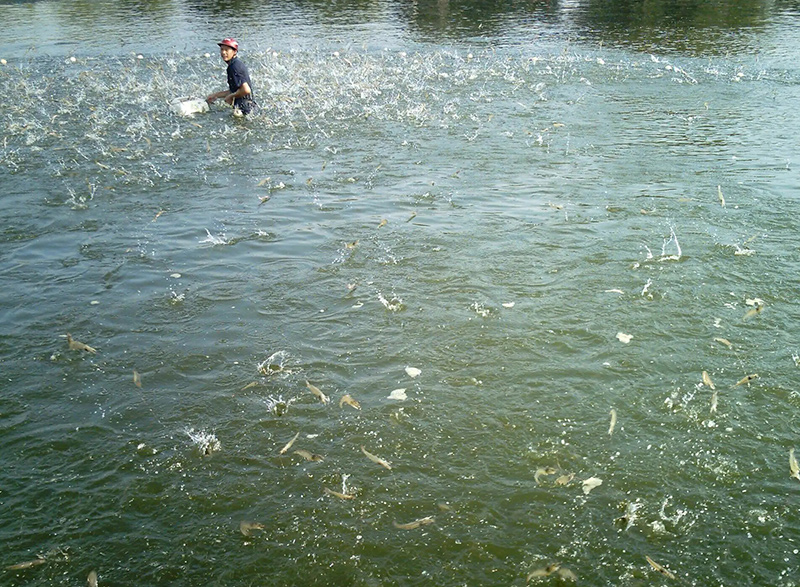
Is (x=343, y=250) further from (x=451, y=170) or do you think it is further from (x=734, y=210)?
(x=734, y=210)

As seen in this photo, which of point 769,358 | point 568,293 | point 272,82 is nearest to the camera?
point 769,358

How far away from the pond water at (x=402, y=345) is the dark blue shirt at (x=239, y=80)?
611mm

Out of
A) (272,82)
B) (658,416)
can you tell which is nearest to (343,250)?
(658,416)

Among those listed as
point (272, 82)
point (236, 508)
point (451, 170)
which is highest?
point (272, 82)

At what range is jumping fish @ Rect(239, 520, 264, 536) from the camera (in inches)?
177

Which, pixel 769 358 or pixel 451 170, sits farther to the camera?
pixel 451 170

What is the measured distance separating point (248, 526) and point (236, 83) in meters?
11.9

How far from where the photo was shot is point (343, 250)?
28.3ft

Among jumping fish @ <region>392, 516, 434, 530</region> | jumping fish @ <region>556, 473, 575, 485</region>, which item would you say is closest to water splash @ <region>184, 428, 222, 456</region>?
jumping fish @ <region>392, 516, 434, 530</region>

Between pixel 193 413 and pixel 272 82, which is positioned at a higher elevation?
pixel 272 82

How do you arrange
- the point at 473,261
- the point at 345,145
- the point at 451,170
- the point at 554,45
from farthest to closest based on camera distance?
the point at 554,45, the point at 345,145, the point at 451,170, the point at 473,261

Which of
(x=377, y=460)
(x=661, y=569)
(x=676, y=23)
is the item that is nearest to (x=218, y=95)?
(x=377, y=460)

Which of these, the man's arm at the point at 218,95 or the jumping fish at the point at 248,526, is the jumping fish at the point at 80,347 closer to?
the jumping fish at the point at 248,526

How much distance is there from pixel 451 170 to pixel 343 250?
3.61 m
